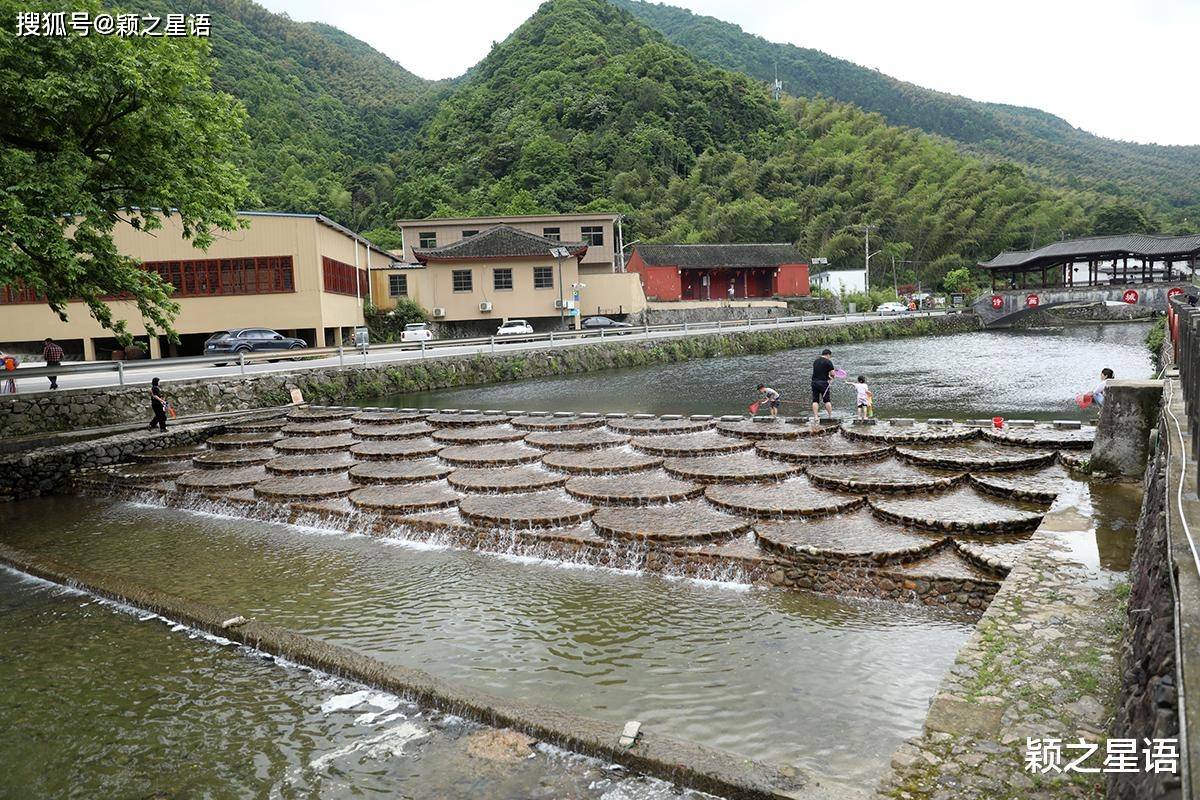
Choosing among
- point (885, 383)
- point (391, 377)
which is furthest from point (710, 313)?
point (391, 377)

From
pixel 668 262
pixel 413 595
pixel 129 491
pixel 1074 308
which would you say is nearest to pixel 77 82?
pixel 129 491

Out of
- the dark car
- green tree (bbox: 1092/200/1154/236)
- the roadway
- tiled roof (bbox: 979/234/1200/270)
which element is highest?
green tree (bbox: 1092/200/1154/236)

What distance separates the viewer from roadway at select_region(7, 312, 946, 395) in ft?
72.8

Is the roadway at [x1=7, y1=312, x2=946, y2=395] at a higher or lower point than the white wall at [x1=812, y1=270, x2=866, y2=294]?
lower

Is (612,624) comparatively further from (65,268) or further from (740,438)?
(65,268)

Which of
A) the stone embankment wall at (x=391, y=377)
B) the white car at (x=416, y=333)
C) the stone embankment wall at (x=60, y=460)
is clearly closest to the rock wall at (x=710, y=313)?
the stone embankment wall at (x=391, y=377)

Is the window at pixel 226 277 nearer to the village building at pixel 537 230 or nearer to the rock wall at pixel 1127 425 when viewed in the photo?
the village building at pixel 537 230

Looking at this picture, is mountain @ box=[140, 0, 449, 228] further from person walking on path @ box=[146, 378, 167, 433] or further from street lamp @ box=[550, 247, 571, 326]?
person walking on path @ box=[146, 378, 167, 433]

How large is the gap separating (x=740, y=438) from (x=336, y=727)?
1199 centimetres

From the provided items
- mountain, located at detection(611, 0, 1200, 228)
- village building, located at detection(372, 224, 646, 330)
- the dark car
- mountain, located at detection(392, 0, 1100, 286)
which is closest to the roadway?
the dark car

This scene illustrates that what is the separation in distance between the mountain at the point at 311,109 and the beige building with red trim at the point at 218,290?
2783cm

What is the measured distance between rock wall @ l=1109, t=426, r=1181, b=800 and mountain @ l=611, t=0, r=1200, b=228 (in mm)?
124032

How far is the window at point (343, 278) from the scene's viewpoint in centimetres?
3703

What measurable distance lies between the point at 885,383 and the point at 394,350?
2018cm
